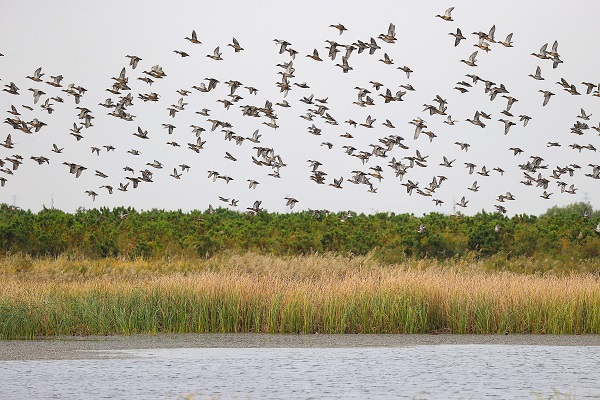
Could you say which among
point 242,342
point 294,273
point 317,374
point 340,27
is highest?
point 340,27

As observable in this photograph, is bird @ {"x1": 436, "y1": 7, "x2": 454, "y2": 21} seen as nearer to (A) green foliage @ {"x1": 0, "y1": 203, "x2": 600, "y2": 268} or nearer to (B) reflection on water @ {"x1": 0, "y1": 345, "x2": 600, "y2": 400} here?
(B) reflection on water @ {"x1": 0, "y1": 345, "x2": 600, "y2": 400}

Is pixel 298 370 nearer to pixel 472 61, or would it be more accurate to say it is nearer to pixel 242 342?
pixel 242 342

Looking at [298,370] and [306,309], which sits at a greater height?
[306,309]

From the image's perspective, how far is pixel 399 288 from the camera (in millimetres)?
23969

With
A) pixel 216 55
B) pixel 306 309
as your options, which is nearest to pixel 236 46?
pixel 216 55

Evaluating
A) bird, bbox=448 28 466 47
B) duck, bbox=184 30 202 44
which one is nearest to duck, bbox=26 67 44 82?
duck, bbox=184 30 202 44

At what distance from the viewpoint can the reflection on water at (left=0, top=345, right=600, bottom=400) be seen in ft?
49.6

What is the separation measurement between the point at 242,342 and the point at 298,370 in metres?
4.33

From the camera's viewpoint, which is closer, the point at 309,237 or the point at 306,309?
the point at 306,309

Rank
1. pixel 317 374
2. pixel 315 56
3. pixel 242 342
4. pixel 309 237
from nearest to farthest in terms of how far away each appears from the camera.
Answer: pixel 317 374
pixel 242 342
pixel 315 56
pixel 309 237

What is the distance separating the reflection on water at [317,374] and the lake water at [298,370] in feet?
0.05

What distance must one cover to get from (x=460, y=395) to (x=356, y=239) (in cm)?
3023

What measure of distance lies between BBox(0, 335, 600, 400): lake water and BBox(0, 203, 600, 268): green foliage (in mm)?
20371

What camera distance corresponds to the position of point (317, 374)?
17.0 m
